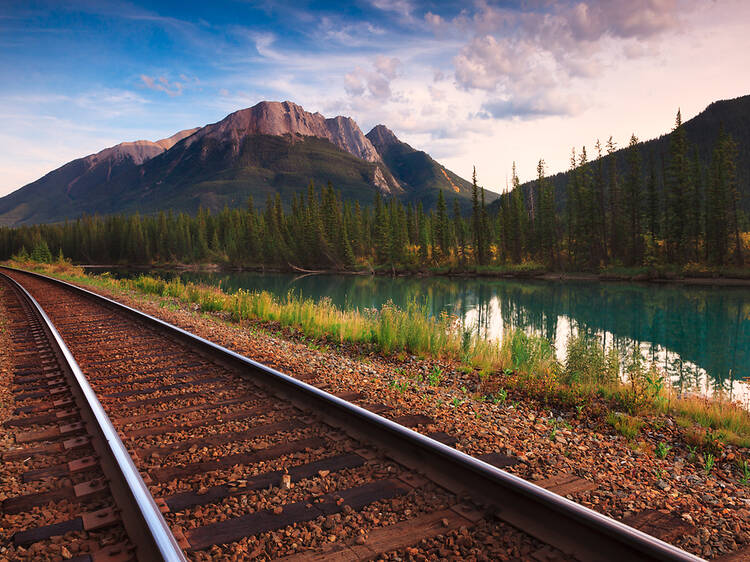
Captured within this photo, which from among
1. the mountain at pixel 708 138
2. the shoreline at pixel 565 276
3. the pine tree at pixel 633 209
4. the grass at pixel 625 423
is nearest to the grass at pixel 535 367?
the grass at pixel 625 423

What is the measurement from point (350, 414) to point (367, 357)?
5.01m

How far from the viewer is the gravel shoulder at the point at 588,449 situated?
281 cm

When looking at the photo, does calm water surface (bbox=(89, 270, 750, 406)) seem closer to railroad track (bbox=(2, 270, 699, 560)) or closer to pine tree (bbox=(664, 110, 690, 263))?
railroad track (bbox=(2, 270, 699, 560))

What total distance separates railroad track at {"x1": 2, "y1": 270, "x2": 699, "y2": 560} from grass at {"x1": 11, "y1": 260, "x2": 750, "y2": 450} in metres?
3.06

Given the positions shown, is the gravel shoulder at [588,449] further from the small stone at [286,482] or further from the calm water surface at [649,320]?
the calm water surface at [649,320]

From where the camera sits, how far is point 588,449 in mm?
4211

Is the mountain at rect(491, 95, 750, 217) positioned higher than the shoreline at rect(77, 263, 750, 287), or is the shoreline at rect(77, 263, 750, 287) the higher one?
the mountain at rect(491, 95, 750, 217)

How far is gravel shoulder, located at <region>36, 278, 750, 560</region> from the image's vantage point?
2.81m

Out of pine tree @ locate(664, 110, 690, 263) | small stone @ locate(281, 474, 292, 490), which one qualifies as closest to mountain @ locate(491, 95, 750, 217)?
pine tree @ locate(664, 110, 690, 263)

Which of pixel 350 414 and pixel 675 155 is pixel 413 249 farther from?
pixel 350 414

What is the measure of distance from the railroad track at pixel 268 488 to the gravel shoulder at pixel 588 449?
60 centimetres

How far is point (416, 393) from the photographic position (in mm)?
5867

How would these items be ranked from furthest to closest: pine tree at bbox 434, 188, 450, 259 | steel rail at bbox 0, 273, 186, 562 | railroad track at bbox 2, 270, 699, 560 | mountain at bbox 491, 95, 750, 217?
mountain at bbox 491, 95, 750, 217, pine tree at bbox 434, 188, 450, 259, railroad track at bbox 2, 270, 699, 560, steel rail at bbox 0, 273, 186, 562

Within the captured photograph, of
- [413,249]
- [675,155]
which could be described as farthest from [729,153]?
[413,249]
